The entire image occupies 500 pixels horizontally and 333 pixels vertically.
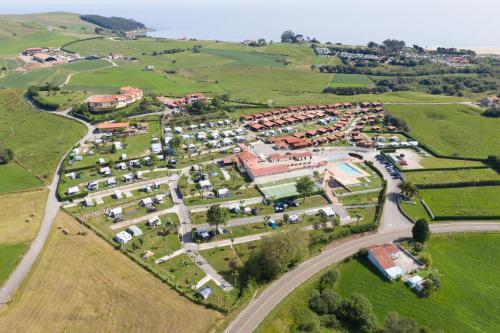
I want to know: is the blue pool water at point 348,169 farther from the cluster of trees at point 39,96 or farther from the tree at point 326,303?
the cluster of trees at point 39,96

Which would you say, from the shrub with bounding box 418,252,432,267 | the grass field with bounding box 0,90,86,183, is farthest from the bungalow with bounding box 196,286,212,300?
the grass field with bounding box 0,90,86,183

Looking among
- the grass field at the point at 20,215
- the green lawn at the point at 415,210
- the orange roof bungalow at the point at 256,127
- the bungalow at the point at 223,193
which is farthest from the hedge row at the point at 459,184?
the grass field at the point at 20,215

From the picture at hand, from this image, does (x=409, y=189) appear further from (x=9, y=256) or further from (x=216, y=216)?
(x=9, y=256)

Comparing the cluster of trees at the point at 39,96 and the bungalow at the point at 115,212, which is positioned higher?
the cluster of trees at the point at 39,96

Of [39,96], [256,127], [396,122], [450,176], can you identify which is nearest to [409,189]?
[450,176]

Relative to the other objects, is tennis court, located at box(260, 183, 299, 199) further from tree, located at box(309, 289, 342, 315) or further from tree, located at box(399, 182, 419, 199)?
tree, located at box(309, 289, 342, 315)

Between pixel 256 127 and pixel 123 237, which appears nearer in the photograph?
pixel 123 237
